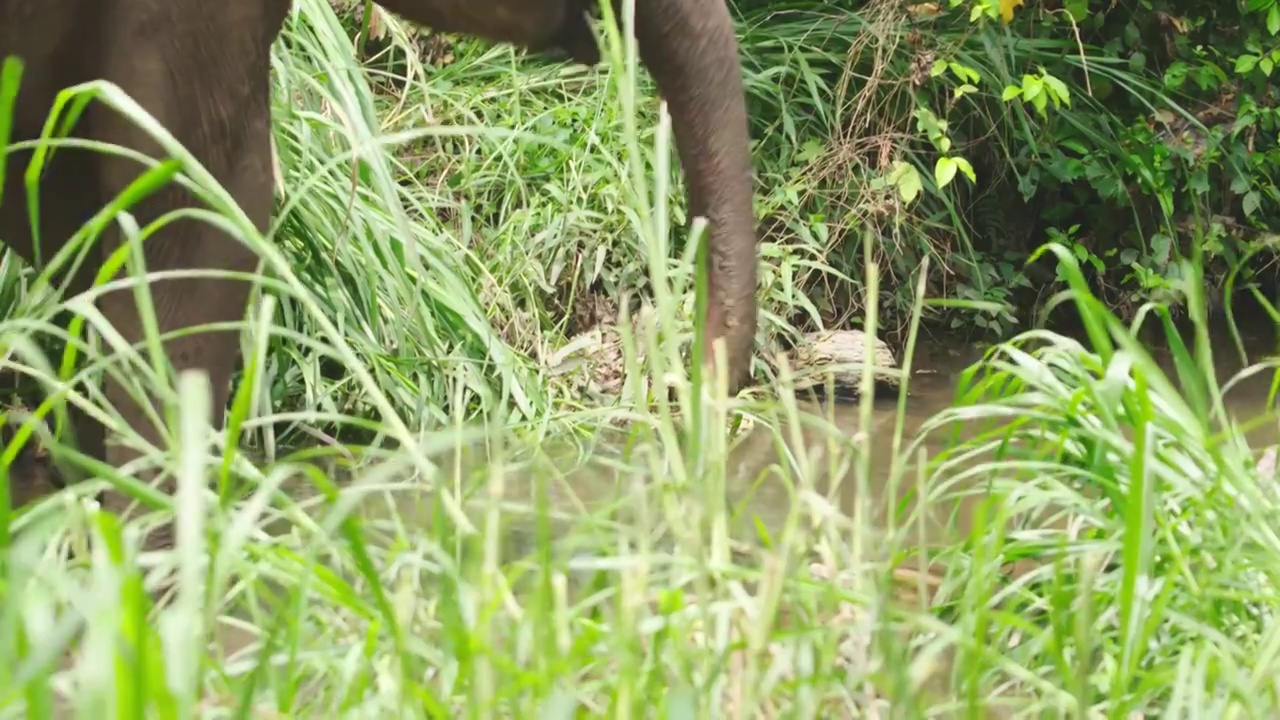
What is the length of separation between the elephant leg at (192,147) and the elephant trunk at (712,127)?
0.56m

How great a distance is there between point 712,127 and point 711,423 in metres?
1.06

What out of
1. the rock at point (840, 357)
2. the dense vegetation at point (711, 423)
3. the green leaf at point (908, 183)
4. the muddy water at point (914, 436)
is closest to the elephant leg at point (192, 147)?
the dense vegetation at point (711, 423)

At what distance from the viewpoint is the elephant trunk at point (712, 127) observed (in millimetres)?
2236

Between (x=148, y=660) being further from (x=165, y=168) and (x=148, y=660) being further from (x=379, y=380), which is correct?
(x=379, y=380)

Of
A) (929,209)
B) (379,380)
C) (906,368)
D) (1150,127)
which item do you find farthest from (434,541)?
(1150,127)

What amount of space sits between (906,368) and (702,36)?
97 cm

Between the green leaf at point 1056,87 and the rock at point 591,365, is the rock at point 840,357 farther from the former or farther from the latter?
the green leaf at point 1056,87

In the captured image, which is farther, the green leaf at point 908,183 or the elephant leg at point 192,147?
the green leaf at point 908,183

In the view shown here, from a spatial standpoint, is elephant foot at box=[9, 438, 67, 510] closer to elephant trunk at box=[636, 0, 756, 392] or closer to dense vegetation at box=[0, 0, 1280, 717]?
dense vegetation at box=[0, 0, 1280, 717]

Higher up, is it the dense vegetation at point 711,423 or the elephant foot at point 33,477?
the dense vegetation at point 711,423

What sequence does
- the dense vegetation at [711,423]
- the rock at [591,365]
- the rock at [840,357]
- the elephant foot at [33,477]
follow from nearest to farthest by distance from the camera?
1. the dense vegetation at [711,423]
2. the elephant foot at [33,477]
3. the rock at [591,365]
4. the rock at [840,357]

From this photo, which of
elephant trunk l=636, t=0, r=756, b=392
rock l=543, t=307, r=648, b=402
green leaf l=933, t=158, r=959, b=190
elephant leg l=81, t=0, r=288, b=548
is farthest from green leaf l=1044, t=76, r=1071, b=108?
elephant leg l=81, t=0, r=288, b=548

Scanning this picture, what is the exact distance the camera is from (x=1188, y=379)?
166 centimetres

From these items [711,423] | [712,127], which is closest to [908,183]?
[712,127]
